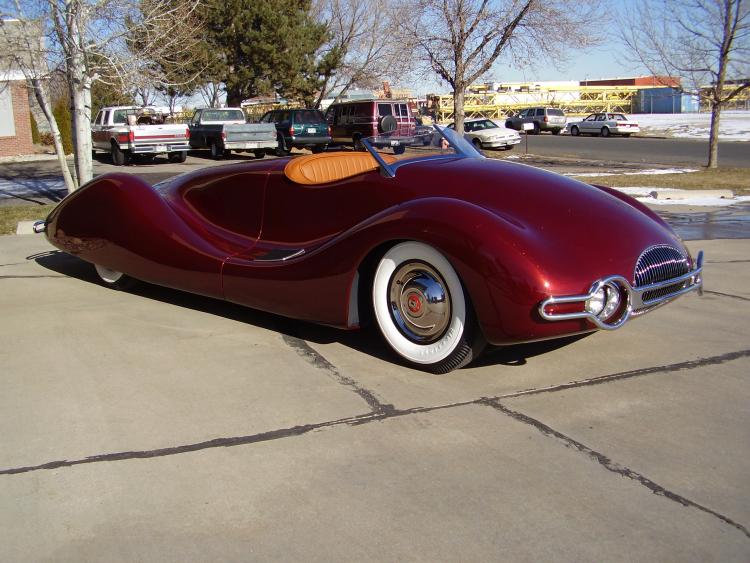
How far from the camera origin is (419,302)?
409 cm

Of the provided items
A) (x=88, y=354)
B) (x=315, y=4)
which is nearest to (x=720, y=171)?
(x=88, y=354)

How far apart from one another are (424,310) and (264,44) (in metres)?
32.2

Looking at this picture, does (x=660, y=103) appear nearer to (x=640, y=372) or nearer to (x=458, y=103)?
(x=458, y=103)

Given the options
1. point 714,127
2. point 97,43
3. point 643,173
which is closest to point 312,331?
point 97,43

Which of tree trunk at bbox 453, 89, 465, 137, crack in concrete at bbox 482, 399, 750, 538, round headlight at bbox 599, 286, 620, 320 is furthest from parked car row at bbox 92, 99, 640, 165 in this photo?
crack in concrete at bbox 482, 399, 750, 538

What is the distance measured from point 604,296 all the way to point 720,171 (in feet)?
55.9

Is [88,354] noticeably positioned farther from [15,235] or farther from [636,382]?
[15,235]

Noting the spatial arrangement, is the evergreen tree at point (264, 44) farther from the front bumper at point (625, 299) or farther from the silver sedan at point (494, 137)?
the front bumper at point (625, 299)

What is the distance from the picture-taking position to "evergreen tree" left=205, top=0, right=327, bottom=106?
33531 mm

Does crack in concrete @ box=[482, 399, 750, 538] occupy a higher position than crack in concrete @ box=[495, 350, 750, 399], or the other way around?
crack in concrete @ box=[495, 350, 750, 399]

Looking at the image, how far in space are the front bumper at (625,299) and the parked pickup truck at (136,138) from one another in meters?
19.7

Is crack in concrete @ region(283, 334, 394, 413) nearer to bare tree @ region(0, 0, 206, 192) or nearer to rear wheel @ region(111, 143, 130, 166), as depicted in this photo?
bare tree @ region(0, 0, 206, 192)

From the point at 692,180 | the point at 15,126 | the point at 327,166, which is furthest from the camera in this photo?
the point at 15,126

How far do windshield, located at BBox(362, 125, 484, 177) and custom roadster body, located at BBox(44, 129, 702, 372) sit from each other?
0.02 m
